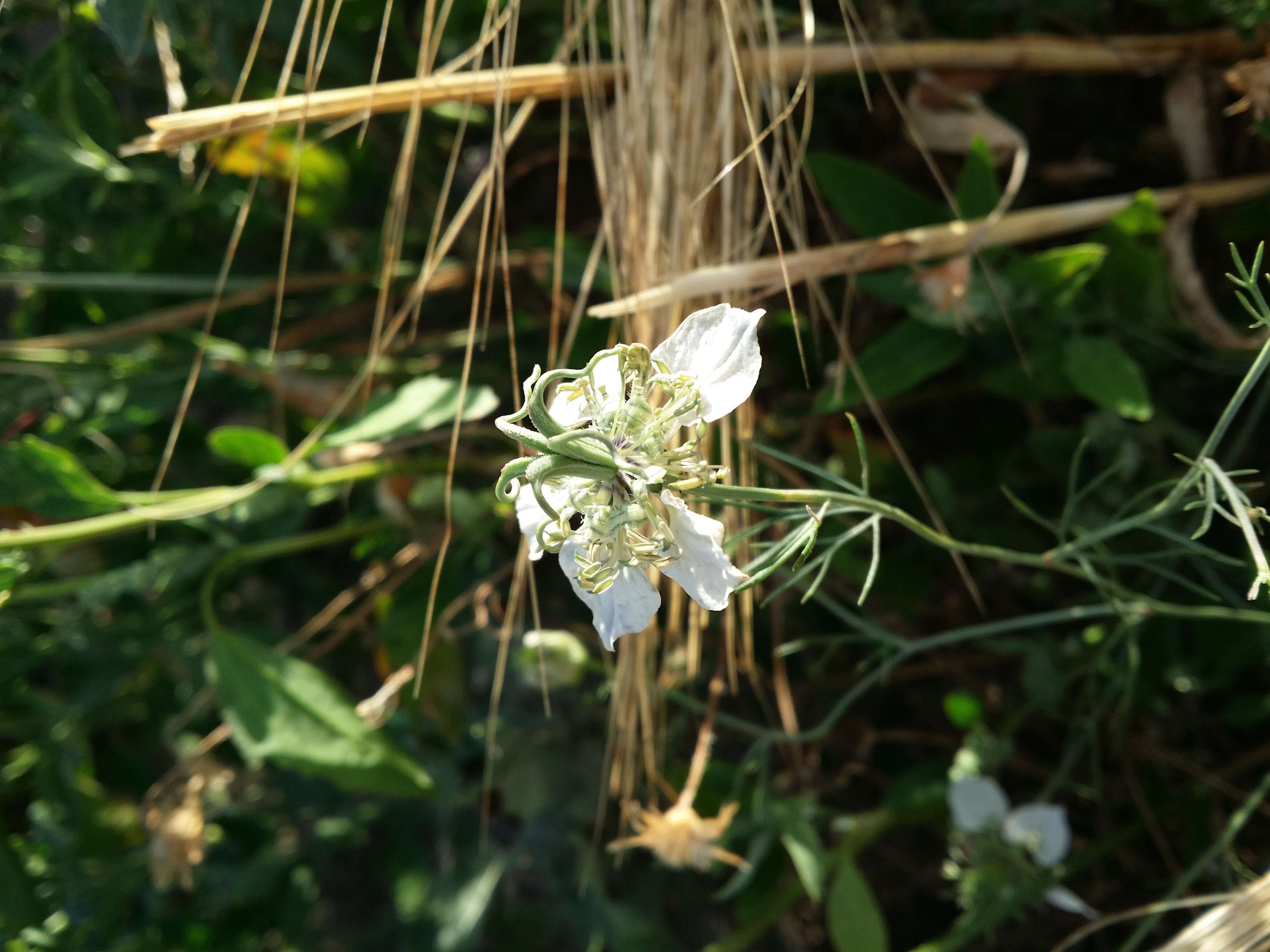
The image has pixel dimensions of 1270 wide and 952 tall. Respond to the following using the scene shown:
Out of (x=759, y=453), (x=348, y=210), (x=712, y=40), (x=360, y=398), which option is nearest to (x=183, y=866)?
(x=360, y=398)

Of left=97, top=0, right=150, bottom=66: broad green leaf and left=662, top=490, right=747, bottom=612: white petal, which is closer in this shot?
left=662, top=490, right=747, bottom=612: white petal

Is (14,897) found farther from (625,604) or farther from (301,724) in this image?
(625,604)

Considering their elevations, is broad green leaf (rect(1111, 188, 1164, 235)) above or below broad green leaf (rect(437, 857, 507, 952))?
above

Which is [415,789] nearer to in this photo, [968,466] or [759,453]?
[759,453]

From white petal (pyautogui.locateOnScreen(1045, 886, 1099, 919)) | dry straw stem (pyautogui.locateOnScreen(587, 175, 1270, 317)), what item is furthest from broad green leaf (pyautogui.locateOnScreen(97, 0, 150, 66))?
white petal (pyautogui.locateOnScreen(1045, 886, 1099, 919))

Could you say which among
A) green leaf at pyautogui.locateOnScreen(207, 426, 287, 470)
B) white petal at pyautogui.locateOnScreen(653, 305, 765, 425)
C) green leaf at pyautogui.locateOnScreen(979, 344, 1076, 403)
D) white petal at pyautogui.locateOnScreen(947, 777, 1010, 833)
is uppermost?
white petal at pyautogui.locateOnScreen(653, 305, 765, 425)

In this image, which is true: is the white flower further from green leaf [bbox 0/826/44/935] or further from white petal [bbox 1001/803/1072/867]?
green leaf [bbox 0/826/44/935]

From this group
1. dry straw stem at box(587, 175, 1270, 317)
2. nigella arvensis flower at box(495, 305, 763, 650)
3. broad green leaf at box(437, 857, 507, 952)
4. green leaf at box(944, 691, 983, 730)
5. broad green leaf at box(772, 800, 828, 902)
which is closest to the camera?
nigella arvensis flower at box(495, 305, 763, 650)

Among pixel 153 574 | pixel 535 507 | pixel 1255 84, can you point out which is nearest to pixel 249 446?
pixel 153 574
